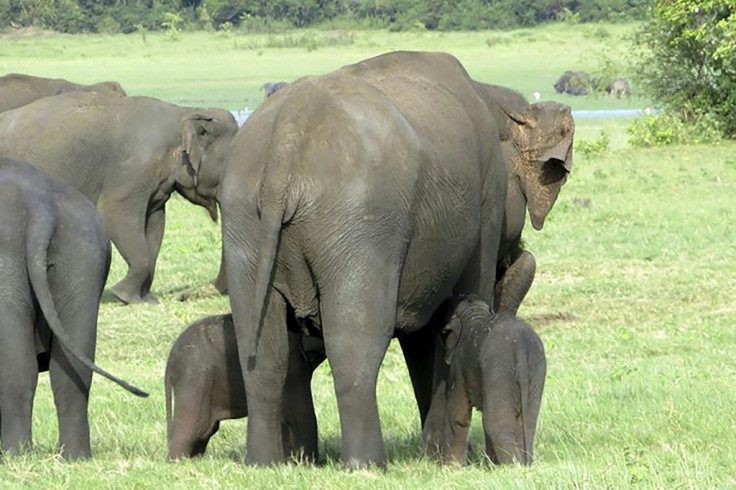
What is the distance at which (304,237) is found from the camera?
718cm

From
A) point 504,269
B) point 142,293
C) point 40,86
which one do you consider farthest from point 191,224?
point 504,269

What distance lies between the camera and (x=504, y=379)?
7.50m

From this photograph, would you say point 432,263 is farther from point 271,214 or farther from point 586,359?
point 586,359

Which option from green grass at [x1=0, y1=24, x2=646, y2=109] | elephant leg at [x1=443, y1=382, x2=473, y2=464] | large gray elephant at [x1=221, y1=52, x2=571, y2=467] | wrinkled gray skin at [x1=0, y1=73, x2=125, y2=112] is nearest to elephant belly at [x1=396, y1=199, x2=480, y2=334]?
large gray elephant at [x1=221, y1=52, x2=571, y2=467]

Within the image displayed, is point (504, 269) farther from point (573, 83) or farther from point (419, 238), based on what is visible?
point (573, 83)

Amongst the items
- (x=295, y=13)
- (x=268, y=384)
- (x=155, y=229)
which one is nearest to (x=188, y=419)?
(x=268, y=384)

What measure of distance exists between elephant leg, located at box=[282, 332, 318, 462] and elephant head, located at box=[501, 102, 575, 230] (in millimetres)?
1787

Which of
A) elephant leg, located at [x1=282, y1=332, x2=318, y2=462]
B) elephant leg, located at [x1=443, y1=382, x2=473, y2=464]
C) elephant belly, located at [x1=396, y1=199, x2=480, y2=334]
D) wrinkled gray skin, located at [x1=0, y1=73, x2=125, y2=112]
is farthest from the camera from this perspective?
wrinkled gray skin, located at [x1=0, y1=73, x2=125, y2=112]

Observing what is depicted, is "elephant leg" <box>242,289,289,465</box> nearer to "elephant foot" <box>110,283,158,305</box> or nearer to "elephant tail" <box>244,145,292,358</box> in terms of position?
"elephant tail" <box>244,145,292,358</box>

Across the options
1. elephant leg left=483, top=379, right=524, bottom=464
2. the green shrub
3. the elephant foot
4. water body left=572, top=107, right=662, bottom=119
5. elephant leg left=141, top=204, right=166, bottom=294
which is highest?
elephant leg left=483, top=379, right=524, bottom=464

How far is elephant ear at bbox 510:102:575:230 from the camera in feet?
29.3

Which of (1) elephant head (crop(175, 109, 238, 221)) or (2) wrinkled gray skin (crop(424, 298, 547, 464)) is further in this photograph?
(1) elephant head (crop(175, 109, 238, 221))

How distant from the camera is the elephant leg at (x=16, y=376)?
7.50 meters

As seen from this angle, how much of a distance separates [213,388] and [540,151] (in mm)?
2246
